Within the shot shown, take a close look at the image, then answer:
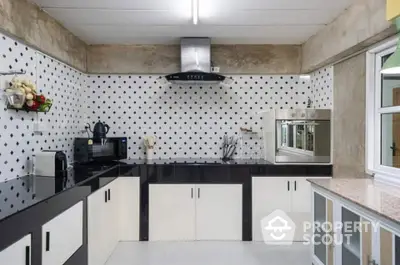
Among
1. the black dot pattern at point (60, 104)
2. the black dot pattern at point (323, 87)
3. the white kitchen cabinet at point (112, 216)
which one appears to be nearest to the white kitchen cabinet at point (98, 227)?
the white kitchen cabinet at point (112, 216)

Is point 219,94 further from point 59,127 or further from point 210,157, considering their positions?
point 59,127

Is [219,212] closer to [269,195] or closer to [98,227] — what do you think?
[269,195]

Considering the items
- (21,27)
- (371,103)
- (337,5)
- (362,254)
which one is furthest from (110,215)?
(337,5)

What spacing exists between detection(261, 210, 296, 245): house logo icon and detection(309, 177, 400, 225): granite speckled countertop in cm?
117

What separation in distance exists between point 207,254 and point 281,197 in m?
1.08

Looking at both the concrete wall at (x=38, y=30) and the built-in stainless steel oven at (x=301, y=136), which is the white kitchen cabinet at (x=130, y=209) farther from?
the built-in stainless steel oven at (x=301, y=136)

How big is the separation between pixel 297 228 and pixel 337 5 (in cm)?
244

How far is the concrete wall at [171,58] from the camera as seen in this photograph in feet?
14.6

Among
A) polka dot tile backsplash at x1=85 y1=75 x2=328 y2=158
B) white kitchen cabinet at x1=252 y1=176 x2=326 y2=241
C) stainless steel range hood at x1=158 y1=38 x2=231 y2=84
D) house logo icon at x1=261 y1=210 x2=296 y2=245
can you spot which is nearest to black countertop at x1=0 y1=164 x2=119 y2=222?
polka dot tile backsplash at x1=85 y1=75 x2=328 y2=158

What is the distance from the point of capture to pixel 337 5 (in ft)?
10.1

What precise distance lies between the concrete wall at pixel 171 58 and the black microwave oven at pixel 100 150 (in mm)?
964

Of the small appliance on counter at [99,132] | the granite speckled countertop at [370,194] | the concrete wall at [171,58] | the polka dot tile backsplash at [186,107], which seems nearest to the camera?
the granite speckled countertop at [370,194]

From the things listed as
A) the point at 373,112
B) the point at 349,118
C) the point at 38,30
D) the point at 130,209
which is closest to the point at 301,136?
the point at 349,118

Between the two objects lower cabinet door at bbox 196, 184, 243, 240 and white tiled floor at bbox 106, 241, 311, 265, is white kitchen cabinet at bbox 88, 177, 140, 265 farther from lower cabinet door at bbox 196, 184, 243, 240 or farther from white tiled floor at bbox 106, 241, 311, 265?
lower cabinet door at bbox 196, 184, 243, 240
